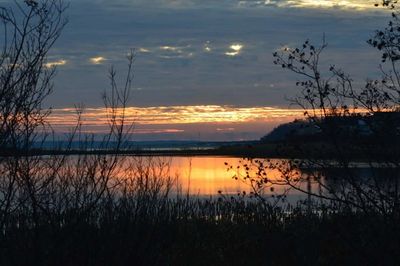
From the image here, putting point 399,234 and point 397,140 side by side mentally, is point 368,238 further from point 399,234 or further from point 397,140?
point 397,140

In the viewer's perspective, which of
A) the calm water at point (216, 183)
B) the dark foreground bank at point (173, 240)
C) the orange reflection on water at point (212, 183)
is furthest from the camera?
the orange reflection on water at point (212, 183)

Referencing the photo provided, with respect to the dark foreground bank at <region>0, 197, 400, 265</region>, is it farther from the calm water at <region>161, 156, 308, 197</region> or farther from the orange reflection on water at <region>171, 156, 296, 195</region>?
the orange reflection on water at <region>171, 156, 296, 195</region>

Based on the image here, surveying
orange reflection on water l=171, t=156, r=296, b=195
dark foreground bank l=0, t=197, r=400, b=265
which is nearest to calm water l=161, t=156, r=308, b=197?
orange reflection on water l=171, t=156, r=296, b=195

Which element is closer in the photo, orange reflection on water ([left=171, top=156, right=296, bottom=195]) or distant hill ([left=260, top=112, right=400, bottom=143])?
distant hill ([left=260, top=112, right=400, bottom=143])

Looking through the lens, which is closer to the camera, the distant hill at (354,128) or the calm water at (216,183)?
the distant hill at (354,128)

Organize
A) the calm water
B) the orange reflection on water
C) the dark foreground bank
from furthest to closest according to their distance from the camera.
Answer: the orange reflection on water < the calm water < the dark foreground bank

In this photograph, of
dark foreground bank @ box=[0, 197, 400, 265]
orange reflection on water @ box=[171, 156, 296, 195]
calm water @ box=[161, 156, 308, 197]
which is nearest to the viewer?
dark foreground bank @ box=[0, 197, 400, 265]

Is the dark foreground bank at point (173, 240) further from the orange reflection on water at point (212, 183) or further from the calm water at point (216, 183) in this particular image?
the orange reflection on water at point (212, 183)

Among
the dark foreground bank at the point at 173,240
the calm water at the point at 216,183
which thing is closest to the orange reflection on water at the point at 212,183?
the calm water at the point at 216,183

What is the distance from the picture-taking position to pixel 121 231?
28.8ft

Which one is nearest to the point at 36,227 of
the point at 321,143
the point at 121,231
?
the point at 121,231

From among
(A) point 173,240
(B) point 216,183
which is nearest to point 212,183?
(B) point 216,183

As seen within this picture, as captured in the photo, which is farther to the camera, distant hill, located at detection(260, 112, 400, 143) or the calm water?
the calm water

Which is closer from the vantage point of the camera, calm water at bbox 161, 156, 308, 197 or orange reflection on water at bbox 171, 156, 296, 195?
calm water at bbox 161, 156, 308, 197
